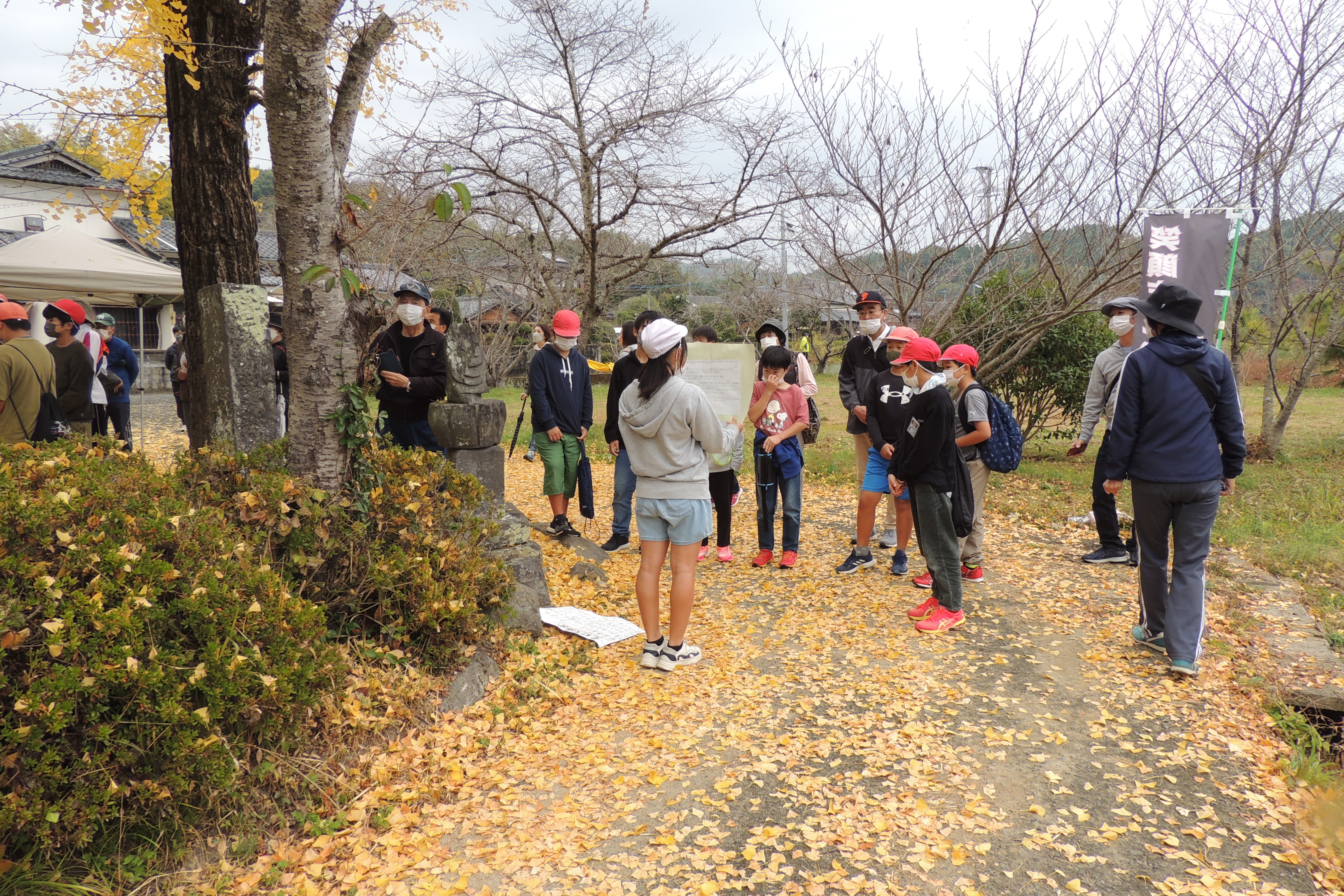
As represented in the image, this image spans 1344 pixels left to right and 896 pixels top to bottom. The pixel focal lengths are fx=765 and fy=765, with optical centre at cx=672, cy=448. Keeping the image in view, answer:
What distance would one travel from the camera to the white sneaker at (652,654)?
402cm

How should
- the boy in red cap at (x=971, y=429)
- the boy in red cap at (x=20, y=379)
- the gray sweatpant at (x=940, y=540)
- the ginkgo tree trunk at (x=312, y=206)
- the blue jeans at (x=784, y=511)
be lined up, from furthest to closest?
the blue jeans at (x=784, y=511), the boy in red cap at (x=20, y=379), the boy in red cap at (x=971, y=429), the gray sweatpant at (x=940, y=540), the ginkgo tree trunk at (x=312, y=206)

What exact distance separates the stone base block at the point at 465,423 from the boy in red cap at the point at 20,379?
9.00 ft

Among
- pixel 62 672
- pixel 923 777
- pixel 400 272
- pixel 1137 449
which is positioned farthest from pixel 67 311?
pixel 1137 449

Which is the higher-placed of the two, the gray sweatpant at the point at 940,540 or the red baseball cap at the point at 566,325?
the red baseball cap at the point at 566,325

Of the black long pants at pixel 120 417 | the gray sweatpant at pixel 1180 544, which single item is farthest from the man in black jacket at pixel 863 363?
the black long pants at pixel 120 417

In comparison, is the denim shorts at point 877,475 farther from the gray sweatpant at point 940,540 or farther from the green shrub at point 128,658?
the green shrub at point 128,658

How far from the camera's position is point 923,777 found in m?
3.03

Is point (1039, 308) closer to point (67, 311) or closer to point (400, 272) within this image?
point (400, 272)

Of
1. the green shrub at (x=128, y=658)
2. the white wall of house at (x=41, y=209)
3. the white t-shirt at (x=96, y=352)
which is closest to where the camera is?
the green shrub at (x=128, y=658)

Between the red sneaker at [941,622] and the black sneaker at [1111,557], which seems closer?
the red sneaker at [941,622]

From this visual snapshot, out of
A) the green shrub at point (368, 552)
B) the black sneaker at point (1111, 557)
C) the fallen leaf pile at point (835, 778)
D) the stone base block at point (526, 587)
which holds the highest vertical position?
the green shrub at point (368, 552)

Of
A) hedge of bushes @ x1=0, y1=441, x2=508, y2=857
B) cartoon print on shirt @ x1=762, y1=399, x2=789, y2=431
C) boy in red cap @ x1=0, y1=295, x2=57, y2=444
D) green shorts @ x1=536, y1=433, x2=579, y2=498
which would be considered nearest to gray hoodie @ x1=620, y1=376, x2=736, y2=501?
hedge of bushes @ x1=0, y1=441, x2=508, y2=857

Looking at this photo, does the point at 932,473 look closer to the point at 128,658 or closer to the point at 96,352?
the point at 128,658

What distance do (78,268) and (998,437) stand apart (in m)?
9.95
